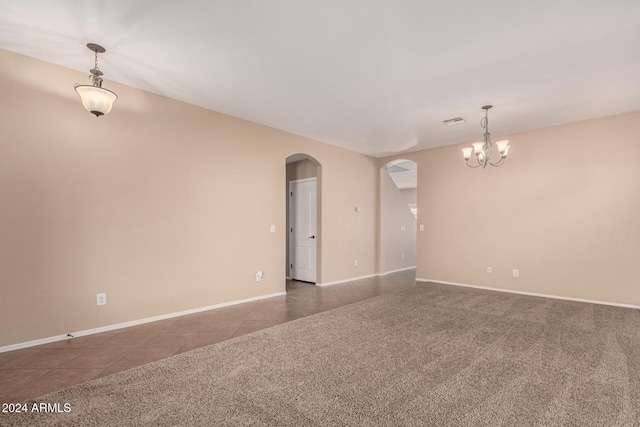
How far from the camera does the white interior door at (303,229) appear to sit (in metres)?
6.02

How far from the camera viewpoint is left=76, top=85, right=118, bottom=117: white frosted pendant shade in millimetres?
2590

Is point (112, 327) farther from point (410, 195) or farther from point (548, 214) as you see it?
point (410, 195)

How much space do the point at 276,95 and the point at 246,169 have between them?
4.28 ft

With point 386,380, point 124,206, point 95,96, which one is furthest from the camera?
point 124,206

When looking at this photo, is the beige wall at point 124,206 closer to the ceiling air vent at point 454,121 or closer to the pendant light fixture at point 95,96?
the pendant light fixture at point 95,96

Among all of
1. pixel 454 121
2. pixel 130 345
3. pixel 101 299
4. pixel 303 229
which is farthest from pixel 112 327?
pixel 454 121

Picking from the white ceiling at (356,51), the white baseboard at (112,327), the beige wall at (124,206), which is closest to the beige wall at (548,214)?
the white ceiling at (356,51)

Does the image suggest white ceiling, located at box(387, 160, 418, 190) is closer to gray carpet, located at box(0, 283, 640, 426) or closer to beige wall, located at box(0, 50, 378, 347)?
beige wall, located at box(0, 50, 378, 347)

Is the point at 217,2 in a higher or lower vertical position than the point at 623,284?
higher

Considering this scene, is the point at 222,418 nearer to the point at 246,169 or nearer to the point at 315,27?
the point at 315,27

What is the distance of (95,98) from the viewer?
2631 millimetres

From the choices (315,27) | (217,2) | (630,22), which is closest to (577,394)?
(630,22)

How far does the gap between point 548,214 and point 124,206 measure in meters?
6.09

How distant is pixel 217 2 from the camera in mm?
2123
